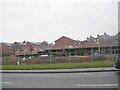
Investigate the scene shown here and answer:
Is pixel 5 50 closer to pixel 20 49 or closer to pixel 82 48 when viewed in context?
pixel 20 49

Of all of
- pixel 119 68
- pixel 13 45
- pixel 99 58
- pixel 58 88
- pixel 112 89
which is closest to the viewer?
pixel 112 89

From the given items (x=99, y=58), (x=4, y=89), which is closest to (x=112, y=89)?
(x=4, y=89)

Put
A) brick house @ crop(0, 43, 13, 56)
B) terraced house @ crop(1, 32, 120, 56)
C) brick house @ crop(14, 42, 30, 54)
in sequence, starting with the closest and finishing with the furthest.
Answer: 1. terraced house @ crop(1, 32, 120, 56)
2. brick house @ crop(0, 43, 13, 56)
3. brick house @ crop(14, 42, 30, 54)

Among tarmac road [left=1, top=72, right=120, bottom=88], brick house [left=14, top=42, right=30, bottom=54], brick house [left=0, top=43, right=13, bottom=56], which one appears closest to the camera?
tarmac road [left=1, top=72, right=120, bottom=88]

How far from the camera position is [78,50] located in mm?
68562

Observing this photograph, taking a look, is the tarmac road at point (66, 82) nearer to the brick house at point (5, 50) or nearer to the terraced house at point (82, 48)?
the terraced house at point (82, 48)

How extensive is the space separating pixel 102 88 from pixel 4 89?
3.65 m

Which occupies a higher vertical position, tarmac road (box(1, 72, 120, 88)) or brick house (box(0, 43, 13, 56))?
brick house (box(0, 43, 13, 56))

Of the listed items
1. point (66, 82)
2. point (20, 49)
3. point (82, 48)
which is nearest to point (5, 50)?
point (20, 49)

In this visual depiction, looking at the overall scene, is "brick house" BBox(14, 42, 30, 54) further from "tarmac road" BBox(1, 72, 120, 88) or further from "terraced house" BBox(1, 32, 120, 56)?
"tarmac road" BBox(1, 72, 120, 88)

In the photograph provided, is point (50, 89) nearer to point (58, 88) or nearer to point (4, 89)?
point (58, 88)

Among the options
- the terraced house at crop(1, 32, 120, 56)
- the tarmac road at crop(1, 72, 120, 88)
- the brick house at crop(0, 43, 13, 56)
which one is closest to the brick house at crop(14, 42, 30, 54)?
the terraced house at crop(1, 32, 120, 56)

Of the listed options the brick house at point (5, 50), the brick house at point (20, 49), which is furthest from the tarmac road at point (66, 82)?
the brick house at point (20, 49)

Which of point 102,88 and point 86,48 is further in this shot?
point 86,48
